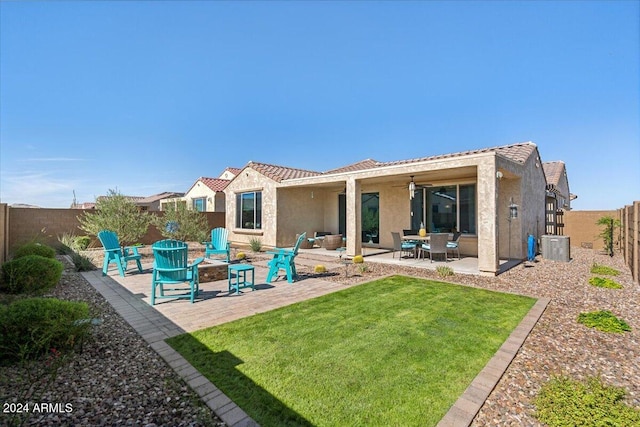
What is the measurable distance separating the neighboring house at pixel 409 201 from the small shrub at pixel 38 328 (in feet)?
30.8

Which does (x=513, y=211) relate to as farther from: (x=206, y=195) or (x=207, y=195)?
(x=206, y=195)

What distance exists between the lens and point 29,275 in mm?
6613

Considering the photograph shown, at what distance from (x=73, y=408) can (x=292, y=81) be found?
14576mm

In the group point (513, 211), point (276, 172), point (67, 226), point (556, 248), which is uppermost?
point (276, 172)

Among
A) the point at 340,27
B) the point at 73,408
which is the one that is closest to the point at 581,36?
the point at 340,27

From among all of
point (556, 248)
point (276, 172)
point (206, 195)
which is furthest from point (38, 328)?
point (206, 195)

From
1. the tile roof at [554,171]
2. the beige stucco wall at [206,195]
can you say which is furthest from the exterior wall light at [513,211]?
the beige stucco wall at [206,195]

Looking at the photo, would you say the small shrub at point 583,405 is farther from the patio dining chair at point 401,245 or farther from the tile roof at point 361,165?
the tile roof at point 361,165

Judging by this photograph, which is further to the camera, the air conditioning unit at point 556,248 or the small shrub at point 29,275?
the air conditioning unit at point 556,248

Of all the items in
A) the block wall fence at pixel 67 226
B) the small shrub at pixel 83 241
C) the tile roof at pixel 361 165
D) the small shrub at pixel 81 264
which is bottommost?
the small shrub at pixel 81 264

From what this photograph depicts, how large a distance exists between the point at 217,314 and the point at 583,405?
5.19m

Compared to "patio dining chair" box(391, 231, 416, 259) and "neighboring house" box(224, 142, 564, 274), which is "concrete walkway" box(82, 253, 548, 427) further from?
"neighboring house" box(224, 142, 564, 274)

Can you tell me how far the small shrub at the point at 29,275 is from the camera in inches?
256

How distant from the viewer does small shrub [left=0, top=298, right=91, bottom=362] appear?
137 inches
